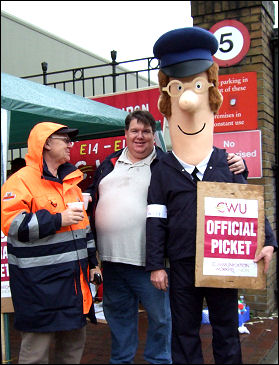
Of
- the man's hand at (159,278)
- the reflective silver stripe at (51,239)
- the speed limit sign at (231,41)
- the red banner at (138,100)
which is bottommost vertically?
the man's hand at (159,278)

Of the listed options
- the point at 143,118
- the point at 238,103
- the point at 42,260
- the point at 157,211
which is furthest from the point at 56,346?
the point at 238,103

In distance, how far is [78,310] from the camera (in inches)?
82.5

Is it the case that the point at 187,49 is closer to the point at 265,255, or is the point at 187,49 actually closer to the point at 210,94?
the point at 210,94

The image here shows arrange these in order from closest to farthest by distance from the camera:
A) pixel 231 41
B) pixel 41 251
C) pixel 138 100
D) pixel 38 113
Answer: pixel 41 251 < pixel 38 113 < pixel 231 41 < pixel 138 100

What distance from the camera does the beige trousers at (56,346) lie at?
6.63 feet

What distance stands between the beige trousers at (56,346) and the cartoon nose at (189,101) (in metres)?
1.29

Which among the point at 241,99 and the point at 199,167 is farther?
the point at 241,99

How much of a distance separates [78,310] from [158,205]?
2.22 ft

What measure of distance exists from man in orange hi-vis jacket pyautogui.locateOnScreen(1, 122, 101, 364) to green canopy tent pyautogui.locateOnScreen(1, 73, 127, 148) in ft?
1.50

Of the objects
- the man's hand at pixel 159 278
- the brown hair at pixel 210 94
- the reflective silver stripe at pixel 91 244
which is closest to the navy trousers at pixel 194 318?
the man's hand at pixel 159 278

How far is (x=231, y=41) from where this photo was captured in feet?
12.6

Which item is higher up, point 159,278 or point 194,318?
point 159,278

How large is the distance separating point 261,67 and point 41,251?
2823 mm

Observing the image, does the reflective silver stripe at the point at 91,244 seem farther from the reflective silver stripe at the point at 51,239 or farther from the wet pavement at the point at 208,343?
the wet pavement at the point at 208,343
